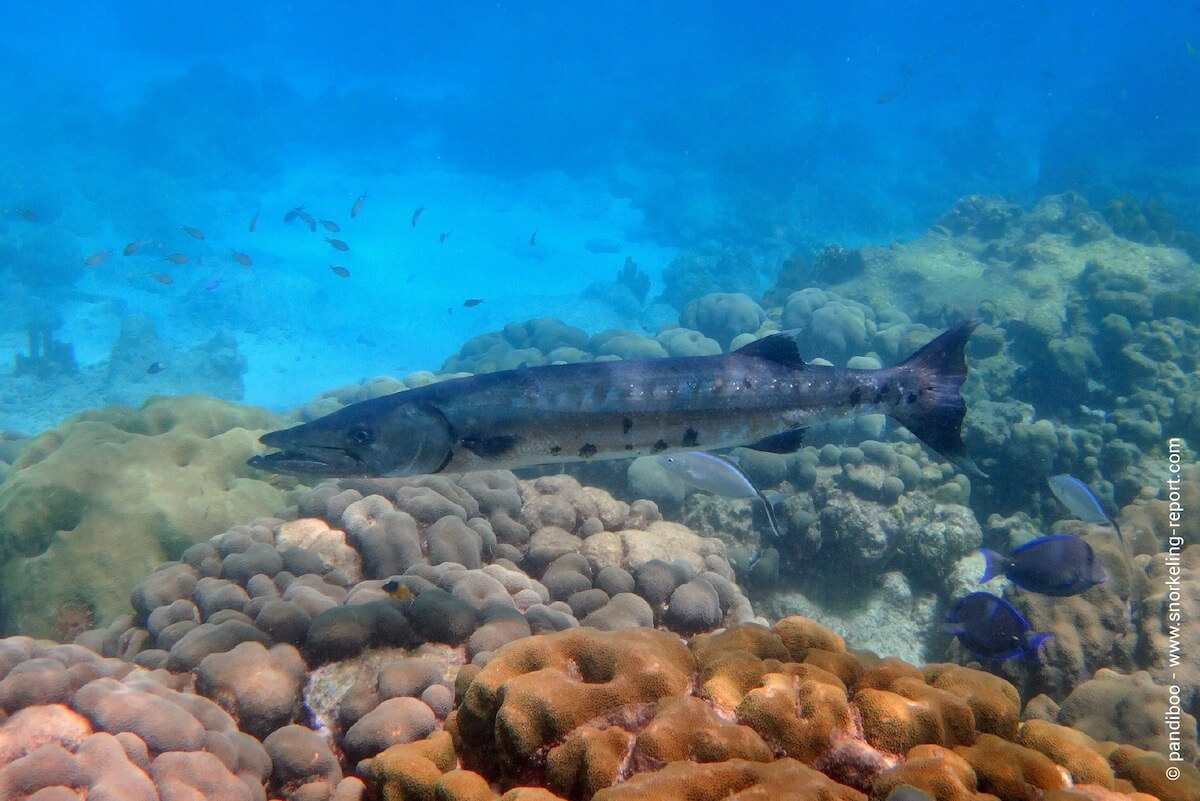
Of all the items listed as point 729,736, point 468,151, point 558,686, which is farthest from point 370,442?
A: point 468,151

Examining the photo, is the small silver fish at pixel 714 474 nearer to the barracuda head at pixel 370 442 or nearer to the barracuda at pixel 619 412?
the barracuda at pixel 619 412

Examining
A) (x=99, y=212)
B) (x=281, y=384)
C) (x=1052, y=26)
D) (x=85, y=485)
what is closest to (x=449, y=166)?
(x=99, y=212)

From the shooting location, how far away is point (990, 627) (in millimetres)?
5246

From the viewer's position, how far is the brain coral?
5656 mm

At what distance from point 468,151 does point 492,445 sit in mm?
69380

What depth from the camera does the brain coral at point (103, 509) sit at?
18.6ft

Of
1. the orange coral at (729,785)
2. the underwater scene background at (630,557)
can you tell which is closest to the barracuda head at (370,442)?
the underwater scene background at (630,557)

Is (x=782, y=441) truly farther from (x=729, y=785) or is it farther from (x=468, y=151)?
(x=468, y=151)

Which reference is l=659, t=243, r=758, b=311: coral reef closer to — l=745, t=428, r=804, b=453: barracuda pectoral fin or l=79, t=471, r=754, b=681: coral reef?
l=79, t=471, r=754, b=681: coral reef

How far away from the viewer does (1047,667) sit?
5723mm

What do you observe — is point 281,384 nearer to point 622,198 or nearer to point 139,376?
point 139,376

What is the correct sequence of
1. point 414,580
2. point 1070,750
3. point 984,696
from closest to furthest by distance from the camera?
point 1070,750 < point 984,696 < point 414,580

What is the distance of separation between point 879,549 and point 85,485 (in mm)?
8659

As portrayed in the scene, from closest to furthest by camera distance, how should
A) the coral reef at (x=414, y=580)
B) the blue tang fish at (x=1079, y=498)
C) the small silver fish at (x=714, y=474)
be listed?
1. the coral reef at (x=414, y=580)
2. the small silver fish at (x=714, y=474)
3. the blue tang fish at (x=1079, y=498)
